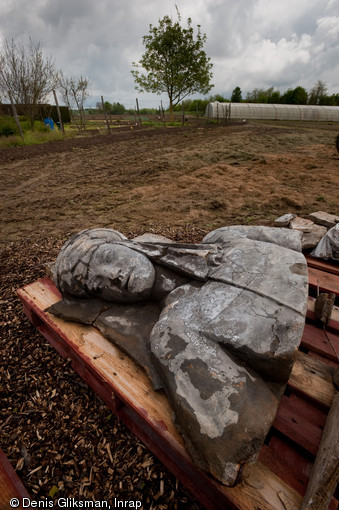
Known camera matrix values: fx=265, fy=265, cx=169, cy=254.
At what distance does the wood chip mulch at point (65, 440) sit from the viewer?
141 cm

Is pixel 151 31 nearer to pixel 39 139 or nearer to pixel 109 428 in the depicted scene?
pixel 39 139

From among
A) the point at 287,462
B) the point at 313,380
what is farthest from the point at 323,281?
the point at 287,462

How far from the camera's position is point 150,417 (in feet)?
4.33

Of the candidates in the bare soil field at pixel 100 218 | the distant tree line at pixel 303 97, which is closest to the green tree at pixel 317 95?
the distant tree line at pixel 303 97

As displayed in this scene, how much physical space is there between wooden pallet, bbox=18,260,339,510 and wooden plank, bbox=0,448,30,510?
0.55 metres

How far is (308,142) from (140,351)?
33.4ft

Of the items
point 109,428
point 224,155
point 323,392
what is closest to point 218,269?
point 323,392

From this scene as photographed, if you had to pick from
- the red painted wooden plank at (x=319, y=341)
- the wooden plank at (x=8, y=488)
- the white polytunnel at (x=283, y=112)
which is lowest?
the wooden plank at (x=8, y=488)

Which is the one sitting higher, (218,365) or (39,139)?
(39,139)

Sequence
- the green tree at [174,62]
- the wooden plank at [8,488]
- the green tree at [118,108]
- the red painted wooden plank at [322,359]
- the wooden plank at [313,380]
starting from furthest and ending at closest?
the green tree at [118,108] < the green tree at [174,62] < the red painted wooden plank at [322,359] < the wooden plank at [313,380] < the wooden plank at [8,488]

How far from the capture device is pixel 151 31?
21.3 metres

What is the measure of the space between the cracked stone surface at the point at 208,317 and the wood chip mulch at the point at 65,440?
0.47 m

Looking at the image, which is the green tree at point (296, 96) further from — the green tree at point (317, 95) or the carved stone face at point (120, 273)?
the carved stone face at point (120, 273)

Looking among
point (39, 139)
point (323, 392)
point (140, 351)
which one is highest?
point (39, 139)
